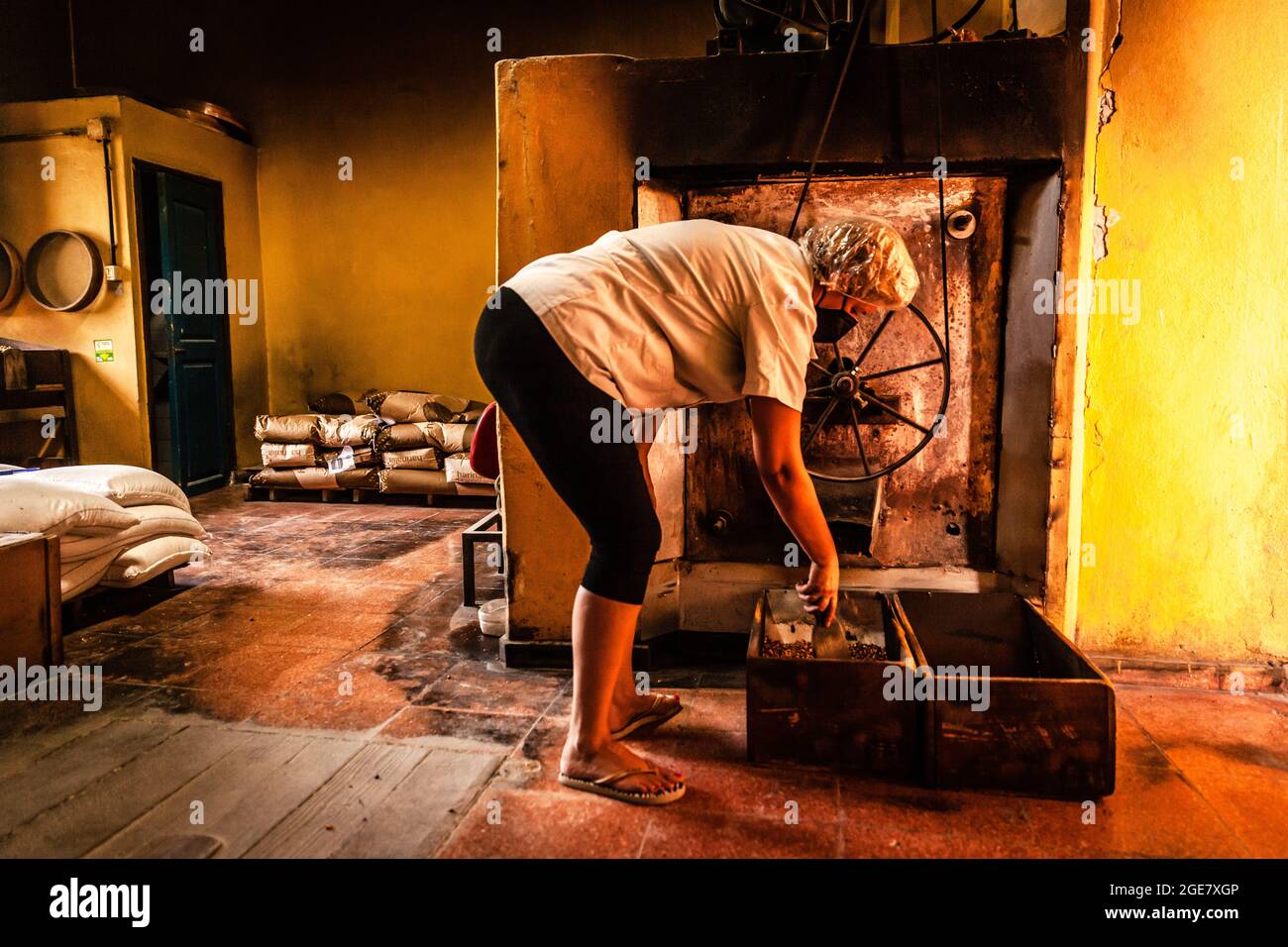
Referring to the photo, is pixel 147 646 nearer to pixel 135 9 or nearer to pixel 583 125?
pixel 583 125

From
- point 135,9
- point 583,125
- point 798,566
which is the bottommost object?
point 798,566

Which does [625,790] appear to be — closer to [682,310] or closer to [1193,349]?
[682,310]

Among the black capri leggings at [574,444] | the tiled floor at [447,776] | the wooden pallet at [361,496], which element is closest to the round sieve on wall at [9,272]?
the wooden pallet at [361,496]

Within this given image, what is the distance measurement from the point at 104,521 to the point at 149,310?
3.89 m

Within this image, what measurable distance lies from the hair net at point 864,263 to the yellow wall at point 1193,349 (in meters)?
1.29

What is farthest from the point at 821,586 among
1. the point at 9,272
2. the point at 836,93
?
the point at 9,272

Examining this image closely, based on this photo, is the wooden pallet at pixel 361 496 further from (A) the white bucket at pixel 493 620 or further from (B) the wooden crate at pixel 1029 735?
(B) the wooden crate at pixel 1029 735

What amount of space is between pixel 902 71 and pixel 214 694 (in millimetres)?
3133

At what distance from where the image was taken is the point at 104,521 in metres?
3.60

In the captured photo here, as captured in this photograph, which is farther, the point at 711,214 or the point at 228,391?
the point at 228,391

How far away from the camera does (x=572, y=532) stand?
10.3 feet

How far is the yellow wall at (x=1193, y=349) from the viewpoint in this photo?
2.85 m
